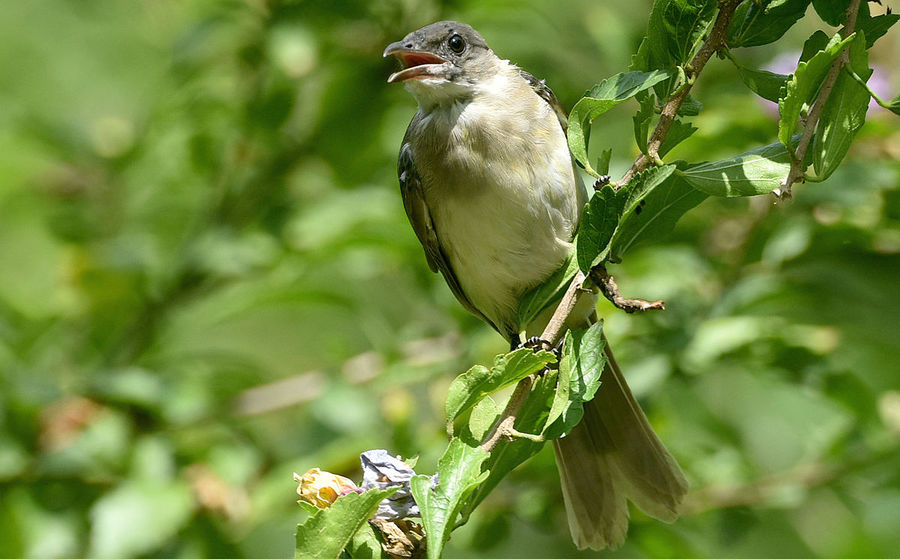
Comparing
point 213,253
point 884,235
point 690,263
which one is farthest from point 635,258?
point 213,253

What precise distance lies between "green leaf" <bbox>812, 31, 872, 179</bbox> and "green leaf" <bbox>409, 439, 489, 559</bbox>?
833mm

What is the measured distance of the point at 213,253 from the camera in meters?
3.87

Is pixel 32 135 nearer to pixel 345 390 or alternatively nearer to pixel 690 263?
pixel 345 390

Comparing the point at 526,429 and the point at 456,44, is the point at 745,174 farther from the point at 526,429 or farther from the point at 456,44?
the point at 456,44

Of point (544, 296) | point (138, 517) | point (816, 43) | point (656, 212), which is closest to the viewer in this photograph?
point (816, 43)

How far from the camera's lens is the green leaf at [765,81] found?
192cm

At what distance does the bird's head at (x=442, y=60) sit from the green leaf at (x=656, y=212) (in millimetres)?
1346

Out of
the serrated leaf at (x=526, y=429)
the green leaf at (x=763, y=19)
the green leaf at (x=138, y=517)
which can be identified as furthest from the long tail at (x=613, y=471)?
the green leaf at (x=138, y=517)

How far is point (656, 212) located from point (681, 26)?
1.20 ft

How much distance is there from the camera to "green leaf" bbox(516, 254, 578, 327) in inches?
92.8

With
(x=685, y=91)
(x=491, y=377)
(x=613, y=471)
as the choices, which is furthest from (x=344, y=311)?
(x=685, y=91)

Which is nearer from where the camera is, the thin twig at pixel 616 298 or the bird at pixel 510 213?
the thin twig at pixel 616 298

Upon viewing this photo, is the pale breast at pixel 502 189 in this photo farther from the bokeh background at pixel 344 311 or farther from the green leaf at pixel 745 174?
the green leaf at pixel 745 174

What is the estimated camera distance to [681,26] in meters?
1.90
